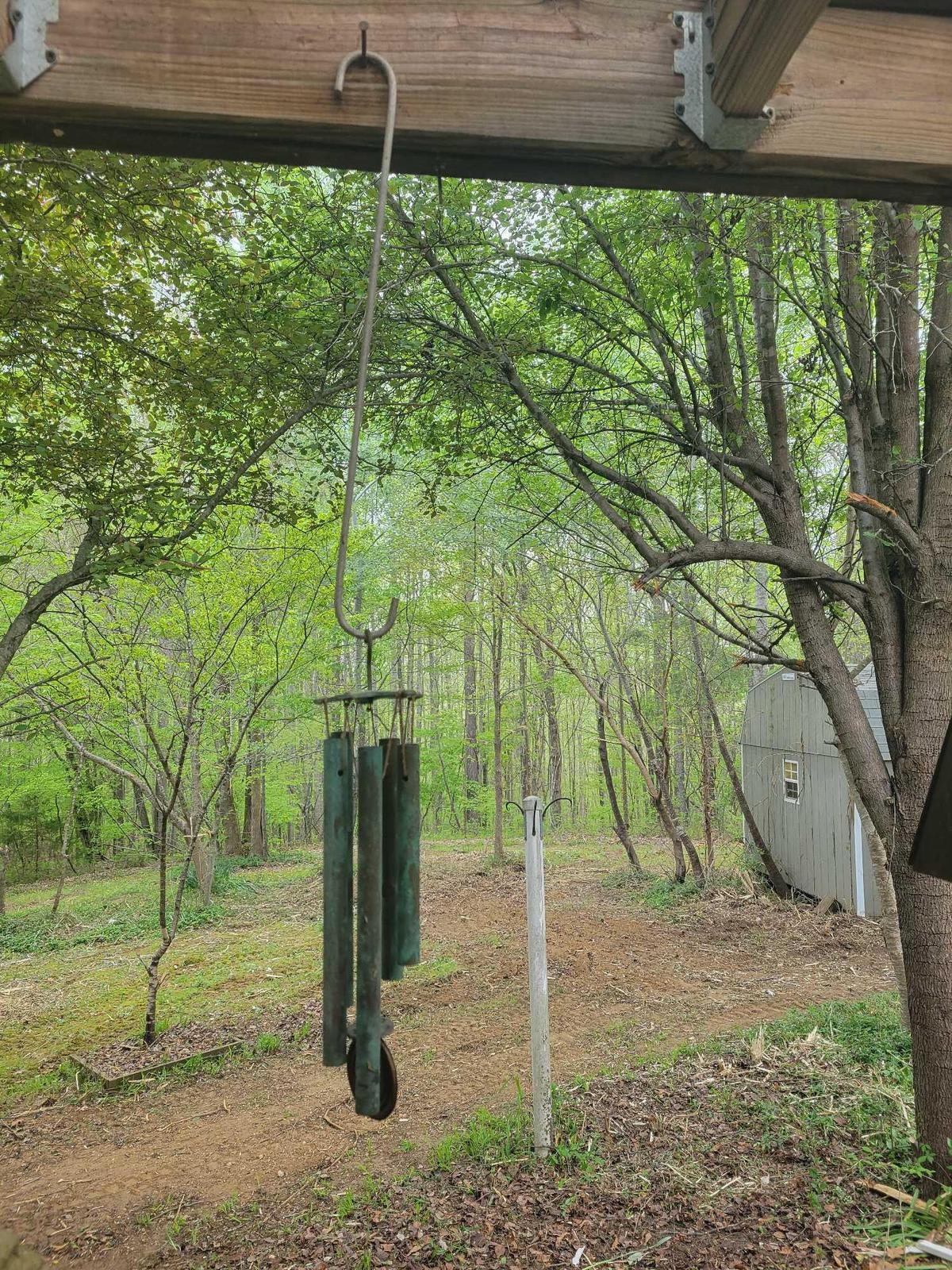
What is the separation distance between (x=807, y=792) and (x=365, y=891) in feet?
37.8

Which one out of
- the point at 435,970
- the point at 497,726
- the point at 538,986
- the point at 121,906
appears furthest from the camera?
the point at 497,726

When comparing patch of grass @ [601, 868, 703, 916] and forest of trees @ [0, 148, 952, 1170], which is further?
patch of grass @ [601, 868, 703, 916]

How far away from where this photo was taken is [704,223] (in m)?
4.43

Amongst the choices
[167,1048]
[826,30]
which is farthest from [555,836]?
[826,30]

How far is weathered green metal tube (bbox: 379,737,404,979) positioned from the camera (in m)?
1.69

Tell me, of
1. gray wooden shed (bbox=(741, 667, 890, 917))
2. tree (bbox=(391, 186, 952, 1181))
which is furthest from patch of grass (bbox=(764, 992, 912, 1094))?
gray wooden shed (bbox=(741, 667, 890, 917))

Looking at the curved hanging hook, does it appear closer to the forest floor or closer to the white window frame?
the forest floor

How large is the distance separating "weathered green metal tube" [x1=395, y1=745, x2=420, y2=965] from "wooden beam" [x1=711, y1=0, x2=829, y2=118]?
1.38m

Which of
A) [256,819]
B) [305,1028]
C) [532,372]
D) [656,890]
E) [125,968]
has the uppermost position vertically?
[532,372]

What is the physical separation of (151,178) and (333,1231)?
5.54m

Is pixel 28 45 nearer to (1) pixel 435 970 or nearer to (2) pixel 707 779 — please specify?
(1) pixel 435 970

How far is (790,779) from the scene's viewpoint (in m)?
12.5

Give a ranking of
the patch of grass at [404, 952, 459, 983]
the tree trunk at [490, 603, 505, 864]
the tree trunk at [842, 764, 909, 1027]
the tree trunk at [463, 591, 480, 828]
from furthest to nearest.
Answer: the tree trunk at [463, 591, 480, 828] < the tree trunk at [490, 603, 505, 864] < the patch of grass at [404, 952, 459, 983] < the tree trunk at [842, 764, 909, 1027]

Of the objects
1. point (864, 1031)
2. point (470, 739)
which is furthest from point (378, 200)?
point (470, 739)
